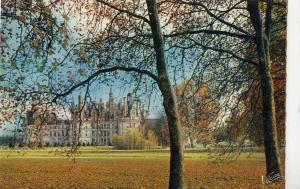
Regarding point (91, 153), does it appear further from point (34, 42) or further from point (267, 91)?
point (267, 91)

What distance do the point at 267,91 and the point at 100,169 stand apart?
1.84 meters

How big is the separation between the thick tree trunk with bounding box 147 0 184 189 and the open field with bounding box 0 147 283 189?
0.07 m

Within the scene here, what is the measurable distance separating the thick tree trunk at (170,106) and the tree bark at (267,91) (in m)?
0.92

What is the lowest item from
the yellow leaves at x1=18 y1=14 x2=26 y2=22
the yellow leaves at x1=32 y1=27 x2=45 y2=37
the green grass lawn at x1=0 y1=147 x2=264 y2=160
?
A: the green grass lawn at x1=0 y1=147 x2=264 y2=160

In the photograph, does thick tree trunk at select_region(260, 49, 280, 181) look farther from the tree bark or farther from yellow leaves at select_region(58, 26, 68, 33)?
yellow leaves at select_region(58, 26, 68, 33)

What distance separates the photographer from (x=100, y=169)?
7.21m

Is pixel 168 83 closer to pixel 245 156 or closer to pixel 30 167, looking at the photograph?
pixel 245 156

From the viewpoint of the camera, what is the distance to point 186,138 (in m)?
7.28

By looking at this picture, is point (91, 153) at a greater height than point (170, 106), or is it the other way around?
point (170, 106)

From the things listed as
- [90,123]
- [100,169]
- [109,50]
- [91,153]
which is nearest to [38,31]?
[109,50]

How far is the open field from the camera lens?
23.6 feet

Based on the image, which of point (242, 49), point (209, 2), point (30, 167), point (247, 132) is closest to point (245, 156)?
point (247, 132)
